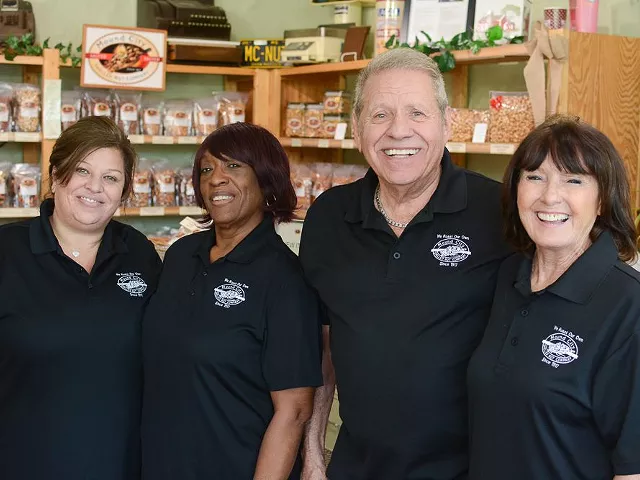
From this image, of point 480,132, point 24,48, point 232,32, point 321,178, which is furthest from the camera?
point 232,32

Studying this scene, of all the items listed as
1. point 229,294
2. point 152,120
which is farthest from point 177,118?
point 229,294

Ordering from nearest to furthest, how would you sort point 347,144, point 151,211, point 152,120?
point 347,144 < point 151,211 < point 152,120

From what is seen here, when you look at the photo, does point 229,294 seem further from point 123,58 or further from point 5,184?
point 5,184

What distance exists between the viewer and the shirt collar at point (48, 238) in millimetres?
2588

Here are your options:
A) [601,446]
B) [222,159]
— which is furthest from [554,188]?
[222,159]

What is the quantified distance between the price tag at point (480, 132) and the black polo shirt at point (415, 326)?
204 cm

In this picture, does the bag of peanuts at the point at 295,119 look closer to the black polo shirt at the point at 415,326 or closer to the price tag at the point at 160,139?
the price tag at the point at 160,139

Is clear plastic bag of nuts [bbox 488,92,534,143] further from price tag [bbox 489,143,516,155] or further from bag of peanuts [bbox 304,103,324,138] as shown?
bag of peanuts [bbox 304,103,324,138]

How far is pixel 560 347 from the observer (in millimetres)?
1792

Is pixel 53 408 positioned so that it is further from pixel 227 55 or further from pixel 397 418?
pixel 227 55

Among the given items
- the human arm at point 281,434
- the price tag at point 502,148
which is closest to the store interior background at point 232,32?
the price tag at point 502,148

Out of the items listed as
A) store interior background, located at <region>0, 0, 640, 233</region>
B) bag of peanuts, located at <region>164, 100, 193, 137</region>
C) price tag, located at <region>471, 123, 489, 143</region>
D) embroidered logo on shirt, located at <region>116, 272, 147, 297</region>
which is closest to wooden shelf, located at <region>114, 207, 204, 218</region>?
store interior background, located at <region>0, 0, 640, 233</region>

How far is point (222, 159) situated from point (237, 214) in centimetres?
16

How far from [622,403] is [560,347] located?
0.16 meters
